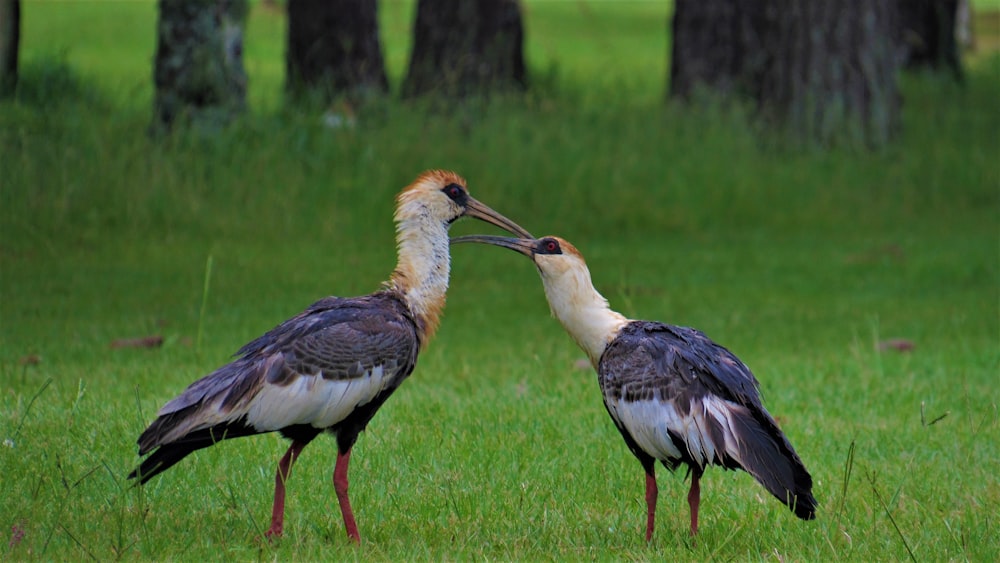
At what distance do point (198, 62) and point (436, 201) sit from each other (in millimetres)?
7481

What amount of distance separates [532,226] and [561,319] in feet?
24.6

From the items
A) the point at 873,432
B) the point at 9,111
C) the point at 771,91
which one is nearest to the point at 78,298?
the point at 9,111

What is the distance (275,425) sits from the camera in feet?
17.5

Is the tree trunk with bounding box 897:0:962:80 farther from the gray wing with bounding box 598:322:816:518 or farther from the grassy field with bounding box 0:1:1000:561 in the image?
the gray wing with bounding box 598:322:816:518

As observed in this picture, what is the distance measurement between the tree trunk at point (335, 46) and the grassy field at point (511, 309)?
54.9 inches

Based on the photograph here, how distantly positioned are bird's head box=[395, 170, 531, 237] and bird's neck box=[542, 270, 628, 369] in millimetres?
433

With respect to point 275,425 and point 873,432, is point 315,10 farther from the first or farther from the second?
point 275,425

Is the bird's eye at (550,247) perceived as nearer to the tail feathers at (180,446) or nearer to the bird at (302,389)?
the bird at (302,389)

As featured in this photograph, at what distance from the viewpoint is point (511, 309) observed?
35.9ft

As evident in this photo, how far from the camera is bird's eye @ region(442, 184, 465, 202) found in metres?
6.26

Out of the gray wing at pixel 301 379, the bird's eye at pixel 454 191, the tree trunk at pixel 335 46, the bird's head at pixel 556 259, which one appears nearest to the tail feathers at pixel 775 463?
the bird's head at pixel 556 259

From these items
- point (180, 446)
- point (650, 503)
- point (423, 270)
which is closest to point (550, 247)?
point (423, 270)

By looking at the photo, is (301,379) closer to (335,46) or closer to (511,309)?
(511,309)

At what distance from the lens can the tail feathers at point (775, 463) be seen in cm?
515
